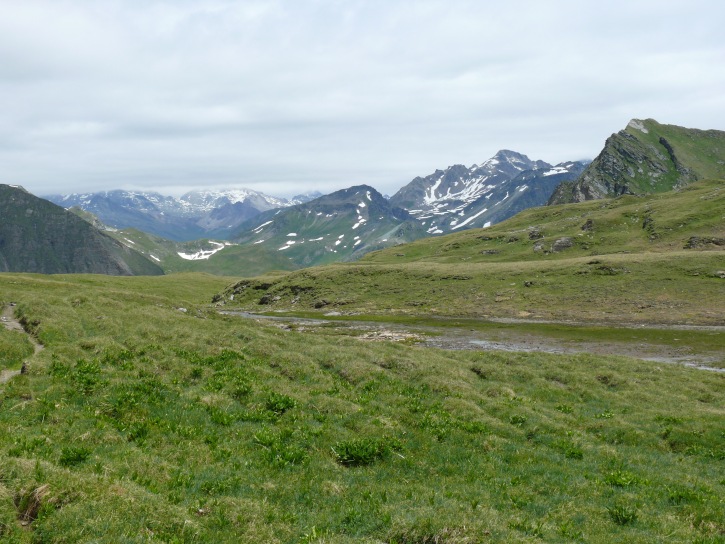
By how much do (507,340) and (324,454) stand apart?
64407 mm

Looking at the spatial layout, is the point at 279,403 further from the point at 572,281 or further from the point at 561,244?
the point at 561,244

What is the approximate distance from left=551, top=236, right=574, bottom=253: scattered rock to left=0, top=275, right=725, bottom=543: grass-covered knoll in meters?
152

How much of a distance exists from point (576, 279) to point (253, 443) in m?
123

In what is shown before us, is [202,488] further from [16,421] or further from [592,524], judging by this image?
[592,524]

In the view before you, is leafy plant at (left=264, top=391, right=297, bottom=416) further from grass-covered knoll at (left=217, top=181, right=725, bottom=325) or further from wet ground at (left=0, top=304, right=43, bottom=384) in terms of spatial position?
grass-covered knoll at (left=217, top=181, right=725, bottom=325)

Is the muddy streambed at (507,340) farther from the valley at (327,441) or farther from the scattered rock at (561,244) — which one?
the scattered rock at (561,244)

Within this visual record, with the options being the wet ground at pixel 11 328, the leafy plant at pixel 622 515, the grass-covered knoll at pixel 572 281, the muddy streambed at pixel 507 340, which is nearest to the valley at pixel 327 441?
the leafy plant at pixel 622 515

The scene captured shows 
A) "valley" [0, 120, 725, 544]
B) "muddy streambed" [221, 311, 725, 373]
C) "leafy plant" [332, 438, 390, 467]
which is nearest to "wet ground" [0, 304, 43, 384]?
"valley" [0, 120, 725, 544]

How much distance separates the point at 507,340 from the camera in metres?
75.3

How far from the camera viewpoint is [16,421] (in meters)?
15.9

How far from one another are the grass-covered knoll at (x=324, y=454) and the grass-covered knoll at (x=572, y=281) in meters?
78.3

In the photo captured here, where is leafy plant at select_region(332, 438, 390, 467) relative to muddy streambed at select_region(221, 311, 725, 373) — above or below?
above

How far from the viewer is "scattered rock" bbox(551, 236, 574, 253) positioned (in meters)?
175

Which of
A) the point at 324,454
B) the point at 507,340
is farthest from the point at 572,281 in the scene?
the point at 324,454
